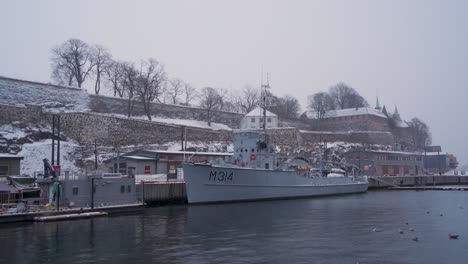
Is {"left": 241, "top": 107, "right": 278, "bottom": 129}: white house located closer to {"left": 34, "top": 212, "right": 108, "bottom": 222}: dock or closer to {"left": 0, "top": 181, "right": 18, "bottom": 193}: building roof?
{"left": 34, "top": 212, "right": 108, "bottom": 222}: dock

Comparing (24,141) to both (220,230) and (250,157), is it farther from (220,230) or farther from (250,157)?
(220,230)

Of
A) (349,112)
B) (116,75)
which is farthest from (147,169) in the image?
(349,112)

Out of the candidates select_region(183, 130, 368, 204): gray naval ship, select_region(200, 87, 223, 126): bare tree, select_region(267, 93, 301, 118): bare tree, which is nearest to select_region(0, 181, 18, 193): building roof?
select_region(183, 130, 368, 204): gray naval ship

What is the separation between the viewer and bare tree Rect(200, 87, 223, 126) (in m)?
68.3

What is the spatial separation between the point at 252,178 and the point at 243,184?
104 cm

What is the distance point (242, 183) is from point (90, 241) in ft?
57.3

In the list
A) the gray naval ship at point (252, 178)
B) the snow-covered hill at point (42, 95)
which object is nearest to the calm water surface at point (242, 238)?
the gray naval ship at point (252, 178)

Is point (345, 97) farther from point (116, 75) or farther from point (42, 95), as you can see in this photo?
point (42, 95)

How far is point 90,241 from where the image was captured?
17.5 meters

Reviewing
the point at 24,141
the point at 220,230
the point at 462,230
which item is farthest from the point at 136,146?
the point at 462,230

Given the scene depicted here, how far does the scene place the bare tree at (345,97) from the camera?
340ft

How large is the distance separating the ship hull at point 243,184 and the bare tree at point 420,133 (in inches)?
2510

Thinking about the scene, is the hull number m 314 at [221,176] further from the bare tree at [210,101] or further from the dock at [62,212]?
the bare tree at [210,101]

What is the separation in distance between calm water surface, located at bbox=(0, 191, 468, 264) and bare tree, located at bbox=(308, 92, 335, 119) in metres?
65.5
